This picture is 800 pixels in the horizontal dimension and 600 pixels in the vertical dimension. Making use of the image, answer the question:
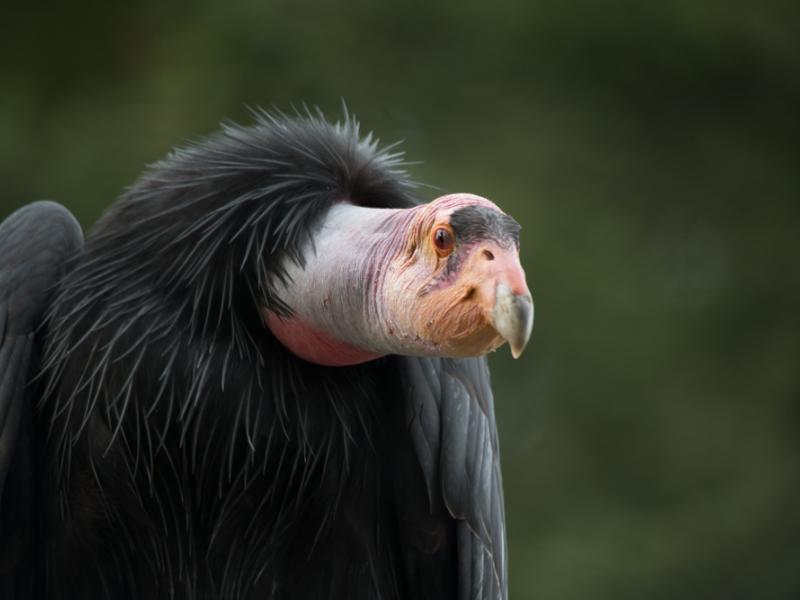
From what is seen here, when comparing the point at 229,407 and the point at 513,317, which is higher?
the point at 513,317

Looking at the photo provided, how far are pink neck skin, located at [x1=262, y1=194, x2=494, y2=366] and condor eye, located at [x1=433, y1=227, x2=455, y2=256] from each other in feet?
0.11

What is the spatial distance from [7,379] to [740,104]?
7087mm

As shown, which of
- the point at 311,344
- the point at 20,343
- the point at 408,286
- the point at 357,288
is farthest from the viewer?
the point at 20,343

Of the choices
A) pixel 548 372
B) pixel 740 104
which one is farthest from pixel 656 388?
pixel 740 104

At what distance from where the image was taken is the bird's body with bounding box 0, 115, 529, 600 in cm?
357

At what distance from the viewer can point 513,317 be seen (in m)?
2.81

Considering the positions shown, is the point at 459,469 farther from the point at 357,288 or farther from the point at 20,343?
the point at 20,343

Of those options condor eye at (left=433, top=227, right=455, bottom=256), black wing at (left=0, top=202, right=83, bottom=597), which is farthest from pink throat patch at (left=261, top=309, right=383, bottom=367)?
black wing at (left=0, top=202, right=83, bottom=597)

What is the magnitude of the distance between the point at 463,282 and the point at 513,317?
184 millimetres

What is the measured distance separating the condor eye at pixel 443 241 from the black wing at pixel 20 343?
1239 mm

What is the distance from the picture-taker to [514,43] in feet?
31.6

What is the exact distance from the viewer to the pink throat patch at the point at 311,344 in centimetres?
351

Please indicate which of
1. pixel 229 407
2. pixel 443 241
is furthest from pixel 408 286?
pixel 229 407

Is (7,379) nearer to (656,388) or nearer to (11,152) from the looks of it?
(11,152)
